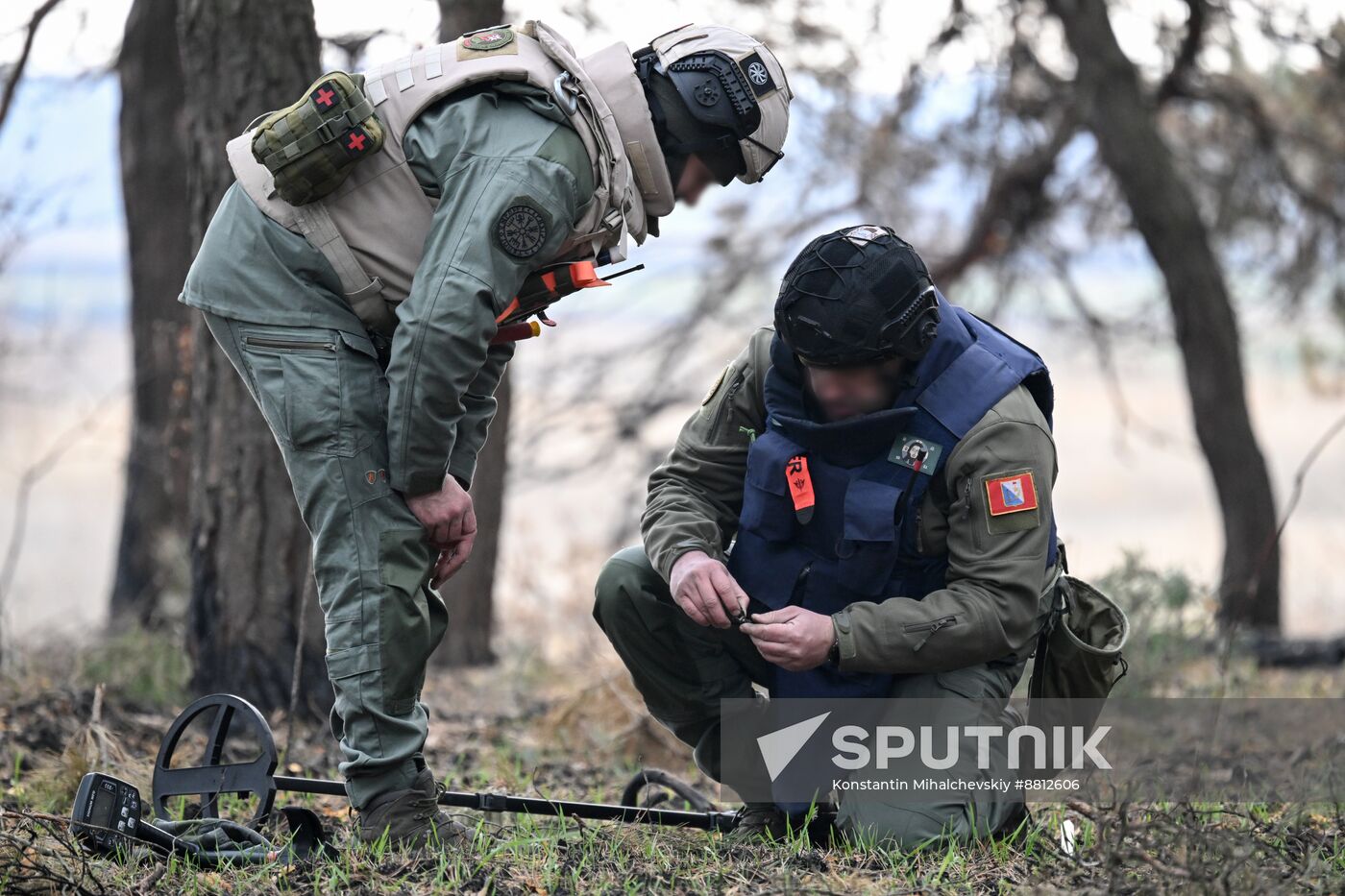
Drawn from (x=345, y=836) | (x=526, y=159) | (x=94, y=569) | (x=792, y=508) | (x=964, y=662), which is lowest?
(x=94, y=569)

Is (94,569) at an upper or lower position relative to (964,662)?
lower

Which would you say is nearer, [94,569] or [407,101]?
[407,101]

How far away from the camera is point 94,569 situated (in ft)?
59.1

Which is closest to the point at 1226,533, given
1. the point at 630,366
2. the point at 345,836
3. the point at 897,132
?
the point at 897,132

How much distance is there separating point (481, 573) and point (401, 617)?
12.2 feet

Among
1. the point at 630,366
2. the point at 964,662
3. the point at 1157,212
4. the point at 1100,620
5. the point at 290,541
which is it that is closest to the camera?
the point at 964,662

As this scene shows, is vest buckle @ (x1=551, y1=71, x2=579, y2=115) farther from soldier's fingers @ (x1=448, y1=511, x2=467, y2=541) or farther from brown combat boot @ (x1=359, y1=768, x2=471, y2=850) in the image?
brown combat boot @ (x1=359, y1=768, x2=471, y2=850)

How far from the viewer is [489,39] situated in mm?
2910

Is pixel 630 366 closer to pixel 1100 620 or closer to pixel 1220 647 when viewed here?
pixel 1220 647

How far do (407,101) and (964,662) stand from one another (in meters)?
1.79

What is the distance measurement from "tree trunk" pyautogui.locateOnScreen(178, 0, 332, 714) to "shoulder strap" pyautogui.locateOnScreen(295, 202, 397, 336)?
1641mm

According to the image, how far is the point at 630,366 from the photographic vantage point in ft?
34.1

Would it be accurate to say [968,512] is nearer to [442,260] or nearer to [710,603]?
[710,603]

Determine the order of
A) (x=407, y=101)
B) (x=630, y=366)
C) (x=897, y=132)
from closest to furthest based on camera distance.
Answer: (x=407, y=101), (x=897, y=132), (x=630, y=366)
